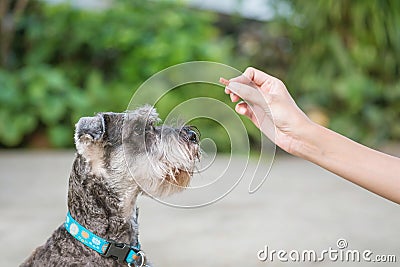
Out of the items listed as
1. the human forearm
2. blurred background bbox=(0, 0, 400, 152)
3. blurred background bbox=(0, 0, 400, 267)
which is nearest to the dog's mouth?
the human forearm

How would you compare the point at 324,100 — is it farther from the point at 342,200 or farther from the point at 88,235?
the point at 88,235

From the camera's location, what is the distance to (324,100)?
31.6ft

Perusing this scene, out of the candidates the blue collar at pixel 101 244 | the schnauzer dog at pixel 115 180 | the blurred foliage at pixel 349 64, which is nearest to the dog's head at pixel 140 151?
the schnauzer dog at pixel 115 180

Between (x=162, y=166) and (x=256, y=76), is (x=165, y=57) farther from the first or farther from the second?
(x=256, y=76)

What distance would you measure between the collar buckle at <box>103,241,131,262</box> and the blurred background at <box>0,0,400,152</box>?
6223mm

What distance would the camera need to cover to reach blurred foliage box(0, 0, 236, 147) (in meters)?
8.72

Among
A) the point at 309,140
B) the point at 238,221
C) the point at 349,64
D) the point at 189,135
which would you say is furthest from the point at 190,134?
the point at 349,64

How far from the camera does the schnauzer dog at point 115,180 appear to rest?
2594 millimetres

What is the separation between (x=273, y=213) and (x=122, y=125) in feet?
10.1

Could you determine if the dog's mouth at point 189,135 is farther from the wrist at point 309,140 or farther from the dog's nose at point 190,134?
the wrist at point 309,140

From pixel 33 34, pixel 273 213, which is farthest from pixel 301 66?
pixel 273 213

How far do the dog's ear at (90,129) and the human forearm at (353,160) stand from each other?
80cm

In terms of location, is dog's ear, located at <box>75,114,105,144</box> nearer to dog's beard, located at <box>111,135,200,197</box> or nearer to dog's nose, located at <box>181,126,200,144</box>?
dog's beard, located at <box>111,135,200,197</box>

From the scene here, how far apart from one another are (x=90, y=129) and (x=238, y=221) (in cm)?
290
